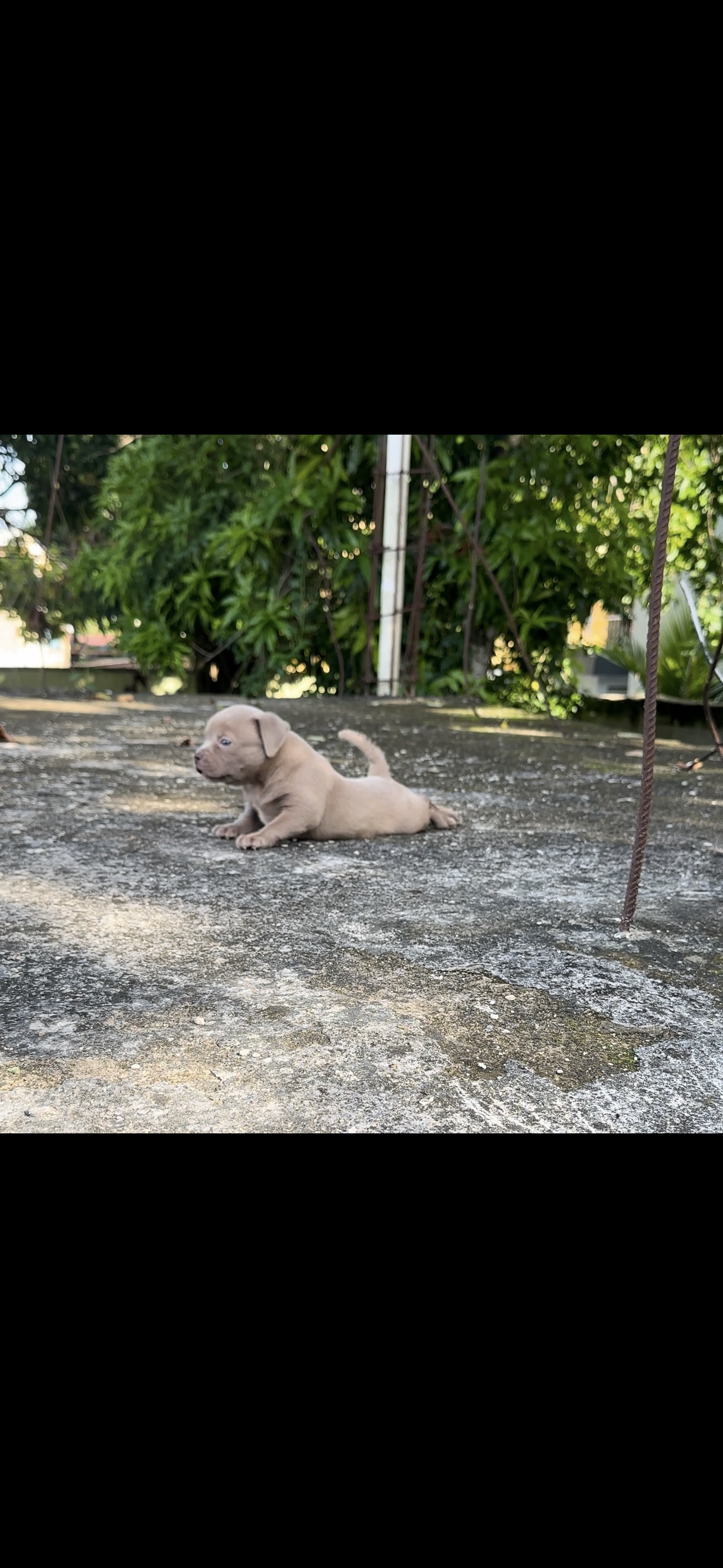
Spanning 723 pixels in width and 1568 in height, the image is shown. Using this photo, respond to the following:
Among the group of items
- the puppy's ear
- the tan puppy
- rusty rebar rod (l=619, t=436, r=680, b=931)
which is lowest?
the tan puppy

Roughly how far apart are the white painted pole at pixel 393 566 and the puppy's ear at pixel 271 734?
551 centimetres

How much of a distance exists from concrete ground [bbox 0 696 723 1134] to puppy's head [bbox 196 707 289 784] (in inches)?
Result: 9.5

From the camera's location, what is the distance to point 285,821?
136 inches

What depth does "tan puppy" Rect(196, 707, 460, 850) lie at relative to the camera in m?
3.40

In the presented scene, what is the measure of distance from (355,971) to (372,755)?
5.12ft

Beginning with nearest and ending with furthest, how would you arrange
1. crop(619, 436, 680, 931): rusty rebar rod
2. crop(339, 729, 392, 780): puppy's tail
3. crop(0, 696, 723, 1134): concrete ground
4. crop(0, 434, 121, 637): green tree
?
1. crop(0, 696, 723, 1134): concrete ground
2. crop(619, 436, 680, 931): rusty rebar rod
3. crop(339, 729, 392, 780): puppy's tail
4. crop(0, 434, 121, 637): green tree

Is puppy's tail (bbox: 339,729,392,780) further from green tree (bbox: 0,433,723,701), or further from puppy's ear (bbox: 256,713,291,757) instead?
green tree (bbox: 0,433,723,701)

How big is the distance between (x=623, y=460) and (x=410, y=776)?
15.4 feet

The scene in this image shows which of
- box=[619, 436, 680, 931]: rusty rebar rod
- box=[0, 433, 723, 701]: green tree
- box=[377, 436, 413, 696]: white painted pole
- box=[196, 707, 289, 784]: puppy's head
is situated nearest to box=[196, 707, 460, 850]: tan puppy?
box=[196, 707, 289, 784]: puppy's head

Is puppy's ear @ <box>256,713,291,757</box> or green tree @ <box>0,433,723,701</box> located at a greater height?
green tree @ <box>0,433,723,701</box>

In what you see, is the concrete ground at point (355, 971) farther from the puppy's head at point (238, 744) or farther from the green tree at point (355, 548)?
the green tree at point (355, 548)

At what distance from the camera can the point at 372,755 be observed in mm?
3834
